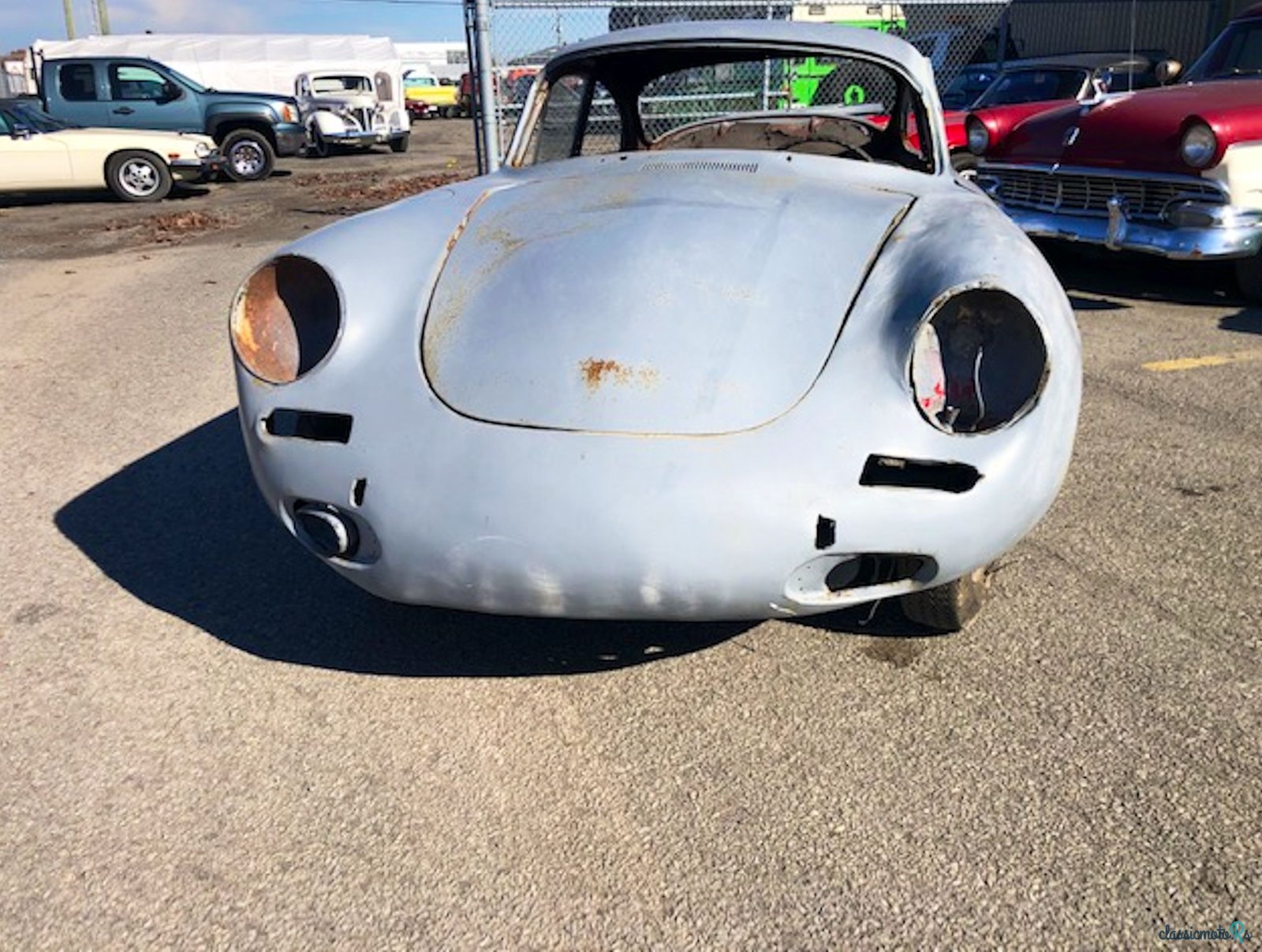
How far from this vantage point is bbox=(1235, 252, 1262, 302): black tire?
6074 mm

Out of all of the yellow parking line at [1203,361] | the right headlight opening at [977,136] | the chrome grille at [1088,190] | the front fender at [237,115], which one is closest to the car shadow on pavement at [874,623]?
the yellow parking line at [1203,361]

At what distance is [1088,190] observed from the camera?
6.45m

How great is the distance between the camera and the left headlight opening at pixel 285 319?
2.42 m

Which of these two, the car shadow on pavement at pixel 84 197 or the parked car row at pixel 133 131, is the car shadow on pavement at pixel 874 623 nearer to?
the car shadow on pavement at pixel 84 197

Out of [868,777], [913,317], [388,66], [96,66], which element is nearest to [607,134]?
[913,317]

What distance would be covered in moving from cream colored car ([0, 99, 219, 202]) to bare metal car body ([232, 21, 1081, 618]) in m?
12.6

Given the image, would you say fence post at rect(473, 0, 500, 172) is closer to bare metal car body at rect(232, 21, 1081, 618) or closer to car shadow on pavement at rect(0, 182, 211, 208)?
bare metal car body at rect(232, 21, 1081, 618)

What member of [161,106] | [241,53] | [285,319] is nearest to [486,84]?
[285,319]

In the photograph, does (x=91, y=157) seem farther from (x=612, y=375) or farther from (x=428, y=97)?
(x=428, y=97)

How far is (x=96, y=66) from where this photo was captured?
1536cm

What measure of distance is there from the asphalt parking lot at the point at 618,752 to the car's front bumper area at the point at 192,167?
1134cm

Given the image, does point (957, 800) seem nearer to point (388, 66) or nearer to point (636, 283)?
point (636, 283)

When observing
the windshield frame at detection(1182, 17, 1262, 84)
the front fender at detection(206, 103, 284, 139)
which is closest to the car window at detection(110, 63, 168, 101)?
the front fender at detection(206, 103, 284, 139)

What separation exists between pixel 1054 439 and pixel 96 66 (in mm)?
16810
